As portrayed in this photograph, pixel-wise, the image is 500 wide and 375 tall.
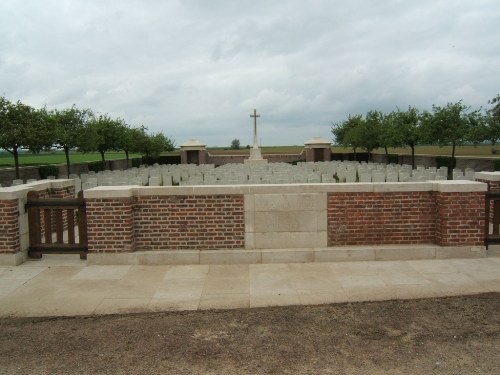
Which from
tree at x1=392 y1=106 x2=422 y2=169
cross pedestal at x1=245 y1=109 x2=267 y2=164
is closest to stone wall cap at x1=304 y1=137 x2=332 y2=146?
cross pedestal at x1=245 y1=109 x2=267 y2=164

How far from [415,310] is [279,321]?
5.37 feet

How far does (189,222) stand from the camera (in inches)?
285

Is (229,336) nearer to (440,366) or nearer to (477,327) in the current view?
(440,366)

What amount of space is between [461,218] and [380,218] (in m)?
1.31

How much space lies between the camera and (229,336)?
4.47 meters

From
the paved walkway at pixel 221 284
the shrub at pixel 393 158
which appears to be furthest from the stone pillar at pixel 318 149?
the paved walkway at pixel 221 284

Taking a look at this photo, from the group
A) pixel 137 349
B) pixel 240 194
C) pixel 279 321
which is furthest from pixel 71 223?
A: pixel 279 321

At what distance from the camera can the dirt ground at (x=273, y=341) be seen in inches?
151

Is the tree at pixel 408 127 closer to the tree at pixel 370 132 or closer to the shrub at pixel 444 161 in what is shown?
the shrub at pixel 444 161

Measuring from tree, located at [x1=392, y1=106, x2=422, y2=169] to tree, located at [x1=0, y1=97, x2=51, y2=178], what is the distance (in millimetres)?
18179

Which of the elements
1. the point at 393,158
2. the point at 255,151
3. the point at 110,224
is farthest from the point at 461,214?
the point at 255,151

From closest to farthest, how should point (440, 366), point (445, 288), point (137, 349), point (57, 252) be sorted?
point (440, 366), point (137, 349), point (445, 288), point (57, 252)

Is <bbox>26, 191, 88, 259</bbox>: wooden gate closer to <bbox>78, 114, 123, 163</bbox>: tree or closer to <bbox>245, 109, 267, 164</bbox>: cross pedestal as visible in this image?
<bbox>78, 114, 123, 163</bbox>: tree

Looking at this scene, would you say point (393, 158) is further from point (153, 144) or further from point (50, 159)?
point (50, 159)
